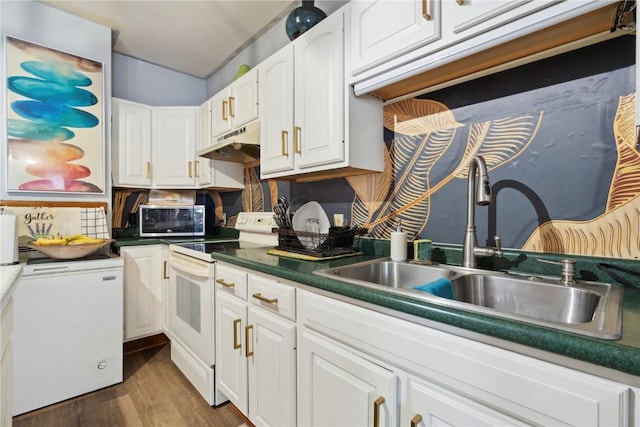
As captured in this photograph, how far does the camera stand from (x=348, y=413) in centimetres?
102

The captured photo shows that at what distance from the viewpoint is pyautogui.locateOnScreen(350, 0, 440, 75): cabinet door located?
1132 millimetres

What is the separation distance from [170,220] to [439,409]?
2725mm

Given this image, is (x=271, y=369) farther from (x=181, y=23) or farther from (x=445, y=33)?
(x=181, y=23)

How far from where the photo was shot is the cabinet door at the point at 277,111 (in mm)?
1786

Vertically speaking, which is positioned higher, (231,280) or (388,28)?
(388,28)

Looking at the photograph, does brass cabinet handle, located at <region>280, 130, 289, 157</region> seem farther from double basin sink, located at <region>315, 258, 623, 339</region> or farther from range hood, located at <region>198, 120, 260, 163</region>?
double basin sink, located at <region>315, 258, 623, 339</region>

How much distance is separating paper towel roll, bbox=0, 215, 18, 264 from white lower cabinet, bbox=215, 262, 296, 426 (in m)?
1.12

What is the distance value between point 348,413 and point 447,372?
441 mm

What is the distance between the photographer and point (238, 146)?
7.25ft

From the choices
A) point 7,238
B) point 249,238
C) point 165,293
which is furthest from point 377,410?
point 165,293

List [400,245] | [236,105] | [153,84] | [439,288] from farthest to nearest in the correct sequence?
[153,84]
[236,105]
[400,245]
[439,288]

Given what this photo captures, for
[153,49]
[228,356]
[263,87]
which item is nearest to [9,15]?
[153,49]

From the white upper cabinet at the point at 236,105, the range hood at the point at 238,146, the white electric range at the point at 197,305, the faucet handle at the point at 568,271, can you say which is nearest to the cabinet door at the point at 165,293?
the white electric range at the point at 197,305

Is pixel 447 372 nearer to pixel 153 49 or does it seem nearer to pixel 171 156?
pixel 171 156
